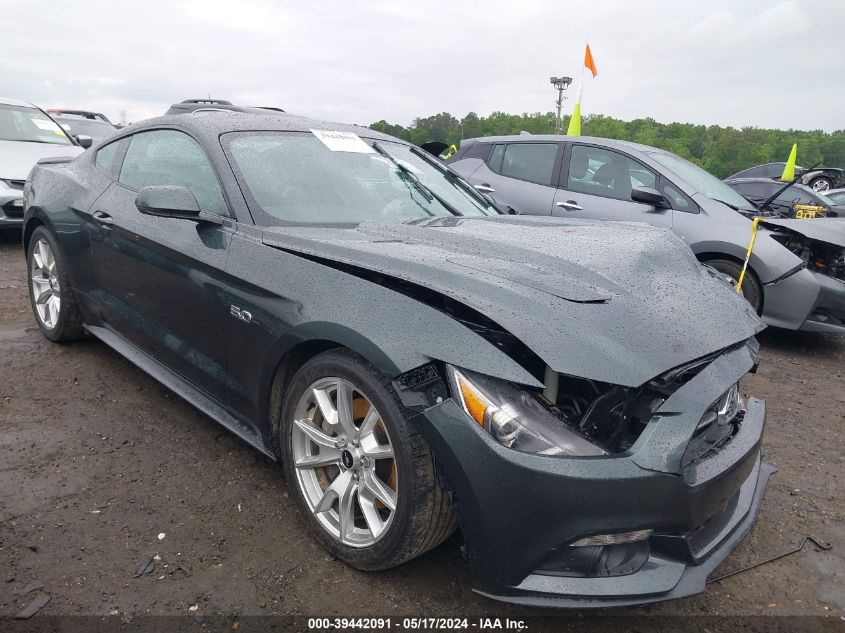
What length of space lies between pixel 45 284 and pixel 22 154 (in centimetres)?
443

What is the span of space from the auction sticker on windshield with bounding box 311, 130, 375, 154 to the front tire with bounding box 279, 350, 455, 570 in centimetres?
134

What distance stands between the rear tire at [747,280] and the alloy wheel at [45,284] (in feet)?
15.7

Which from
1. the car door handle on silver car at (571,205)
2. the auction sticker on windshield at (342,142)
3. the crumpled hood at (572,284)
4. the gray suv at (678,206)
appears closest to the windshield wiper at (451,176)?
the auction sticker on windshield at (342,142)

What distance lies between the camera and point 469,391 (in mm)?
1733

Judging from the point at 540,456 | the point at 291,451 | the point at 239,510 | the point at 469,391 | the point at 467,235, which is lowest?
the point at 239,510

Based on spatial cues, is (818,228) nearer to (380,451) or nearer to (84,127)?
(380,451)

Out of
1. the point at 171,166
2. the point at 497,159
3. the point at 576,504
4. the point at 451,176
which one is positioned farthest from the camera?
the point at 497,159

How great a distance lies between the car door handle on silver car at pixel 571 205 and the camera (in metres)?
5.68

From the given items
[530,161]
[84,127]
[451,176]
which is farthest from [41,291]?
[84,127]

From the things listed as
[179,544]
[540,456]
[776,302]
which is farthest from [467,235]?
[776,302]

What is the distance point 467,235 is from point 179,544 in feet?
5.16

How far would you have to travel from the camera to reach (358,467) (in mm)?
2084

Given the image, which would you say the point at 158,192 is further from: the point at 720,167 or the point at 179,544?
the point at 720,167

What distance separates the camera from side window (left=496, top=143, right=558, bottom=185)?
606 cm
